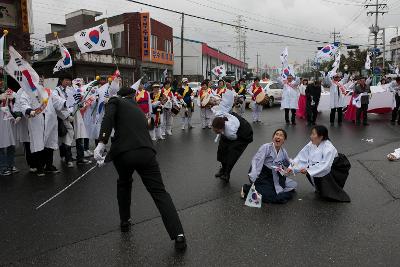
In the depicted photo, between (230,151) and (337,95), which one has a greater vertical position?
(337,95)

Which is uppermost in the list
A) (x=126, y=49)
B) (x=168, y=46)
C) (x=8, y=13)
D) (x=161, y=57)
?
(x=168, y=46)

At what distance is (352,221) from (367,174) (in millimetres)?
2682

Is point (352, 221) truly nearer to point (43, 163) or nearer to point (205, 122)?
point (43, 163)

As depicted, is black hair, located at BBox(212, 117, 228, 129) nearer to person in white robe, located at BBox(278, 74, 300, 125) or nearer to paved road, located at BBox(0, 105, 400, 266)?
paved road, located at BBox(0, 105, 400, 266)

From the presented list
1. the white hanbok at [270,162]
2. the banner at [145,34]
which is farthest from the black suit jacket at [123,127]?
the banner at [145,34]

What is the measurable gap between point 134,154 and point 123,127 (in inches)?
13.3

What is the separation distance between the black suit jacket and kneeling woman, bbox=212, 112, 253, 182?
7.84 ft

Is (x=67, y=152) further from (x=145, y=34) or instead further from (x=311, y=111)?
(x=145, y=34)

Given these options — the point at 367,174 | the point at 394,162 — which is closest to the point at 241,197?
the point at 367,174

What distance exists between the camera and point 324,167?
18.9 feet

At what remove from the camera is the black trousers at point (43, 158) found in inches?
304

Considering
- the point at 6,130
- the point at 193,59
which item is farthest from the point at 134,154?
the point at 193,59

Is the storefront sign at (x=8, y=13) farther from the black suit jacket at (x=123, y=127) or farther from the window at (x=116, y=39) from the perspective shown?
the window at (x=116, y=39)

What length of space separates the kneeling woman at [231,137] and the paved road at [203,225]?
0.38 m
